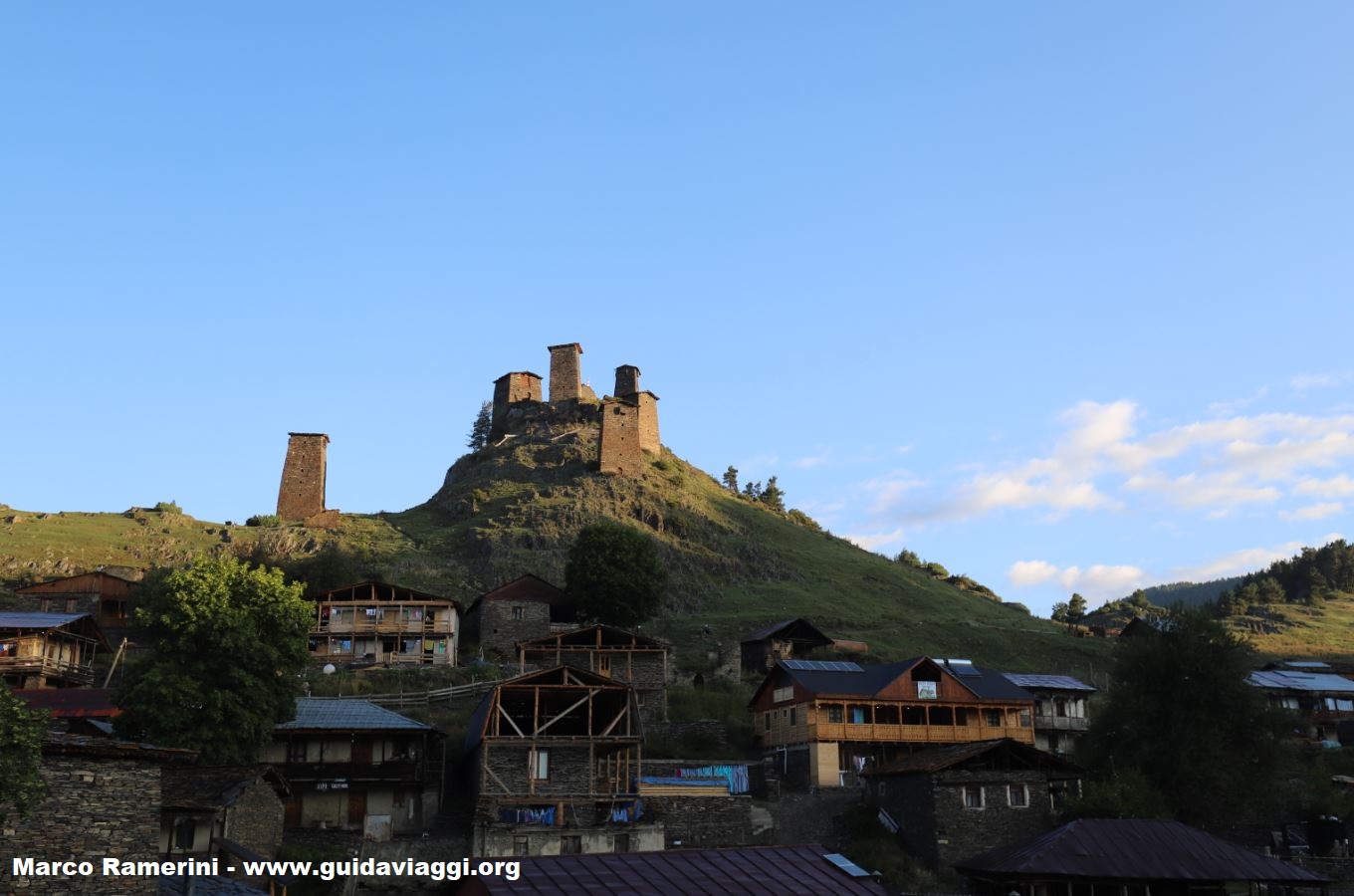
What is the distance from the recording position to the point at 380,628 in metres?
68.2

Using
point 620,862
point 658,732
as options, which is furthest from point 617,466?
point 620,862

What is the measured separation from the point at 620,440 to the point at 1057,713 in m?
61.7

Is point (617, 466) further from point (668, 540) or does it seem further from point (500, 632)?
point (500, 632)

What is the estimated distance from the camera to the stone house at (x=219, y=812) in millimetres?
33531

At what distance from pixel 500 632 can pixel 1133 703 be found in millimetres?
39877

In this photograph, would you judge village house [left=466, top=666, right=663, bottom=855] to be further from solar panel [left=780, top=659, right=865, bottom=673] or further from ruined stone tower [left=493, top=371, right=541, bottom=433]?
ruined stone tower [left=493, top=371, right=541, bottom=433]

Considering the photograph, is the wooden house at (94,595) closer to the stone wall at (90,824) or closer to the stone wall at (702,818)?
the stone wall at (702,818)

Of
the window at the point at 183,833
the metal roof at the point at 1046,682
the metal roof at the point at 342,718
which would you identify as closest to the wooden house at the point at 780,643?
A: the metal roof at the point at 1046,682

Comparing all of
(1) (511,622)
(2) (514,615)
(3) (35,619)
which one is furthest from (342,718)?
(2) (514,615)

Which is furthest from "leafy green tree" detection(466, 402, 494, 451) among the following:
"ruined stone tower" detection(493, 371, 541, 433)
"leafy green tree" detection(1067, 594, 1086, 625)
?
"leafy green tree" detection(1067, 594, 1086, 625)

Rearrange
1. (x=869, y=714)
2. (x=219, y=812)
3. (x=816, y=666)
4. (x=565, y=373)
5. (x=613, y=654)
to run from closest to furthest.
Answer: (x=219, y=812) → (x=869, y=714) → (x=816, y=666) → (x=613, y=654) → (x=565, y=373)

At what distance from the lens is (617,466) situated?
11438 cm

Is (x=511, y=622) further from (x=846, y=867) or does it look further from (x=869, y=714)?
(x=846, y=867)

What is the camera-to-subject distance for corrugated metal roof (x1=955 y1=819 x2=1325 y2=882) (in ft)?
110
